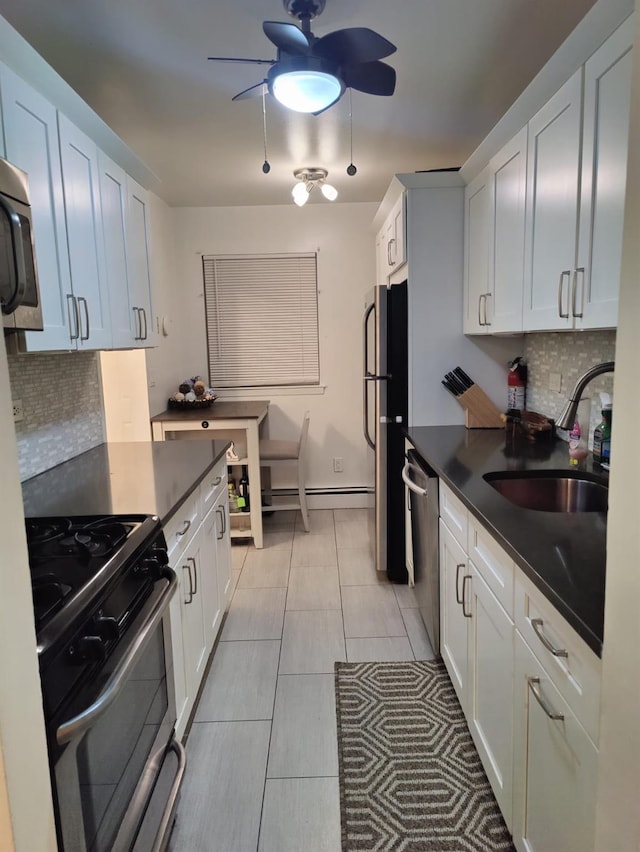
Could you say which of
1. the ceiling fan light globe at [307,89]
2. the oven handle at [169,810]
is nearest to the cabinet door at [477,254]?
the ceiling fan light globe at [307,89]

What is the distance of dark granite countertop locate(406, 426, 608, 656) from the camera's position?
0.98 metres

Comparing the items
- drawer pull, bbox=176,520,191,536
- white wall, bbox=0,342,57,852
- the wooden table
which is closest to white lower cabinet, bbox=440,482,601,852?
white wall, bbox=0,342,57,852

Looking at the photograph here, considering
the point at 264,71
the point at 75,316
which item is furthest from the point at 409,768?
the point at 264,71

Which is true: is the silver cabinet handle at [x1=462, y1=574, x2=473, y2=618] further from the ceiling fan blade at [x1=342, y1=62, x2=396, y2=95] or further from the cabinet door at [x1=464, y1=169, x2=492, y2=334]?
the ceiling fan blade at [x1=342, y1=62, x2=396, y2=95]

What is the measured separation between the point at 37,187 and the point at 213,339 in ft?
9.17

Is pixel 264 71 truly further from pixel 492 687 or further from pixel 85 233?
pixel 492 687

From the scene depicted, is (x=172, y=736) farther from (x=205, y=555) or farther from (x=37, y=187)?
(x=37, y=187)

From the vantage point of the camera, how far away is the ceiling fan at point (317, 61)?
173cm

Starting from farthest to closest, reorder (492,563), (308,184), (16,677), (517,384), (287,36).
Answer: (308,184)
(517,384)
(287,36)
(492,563)
(16,677)

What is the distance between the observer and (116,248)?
2189 mm

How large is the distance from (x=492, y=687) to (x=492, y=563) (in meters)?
0.35

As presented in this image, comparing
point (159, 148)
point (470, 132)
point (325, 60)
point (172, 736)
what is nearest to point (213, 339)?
point (159, 148)

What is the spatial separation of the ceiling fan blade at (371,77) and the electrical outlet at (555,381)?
1.41 metres

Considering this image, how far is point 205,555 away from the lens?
7.22 ft
